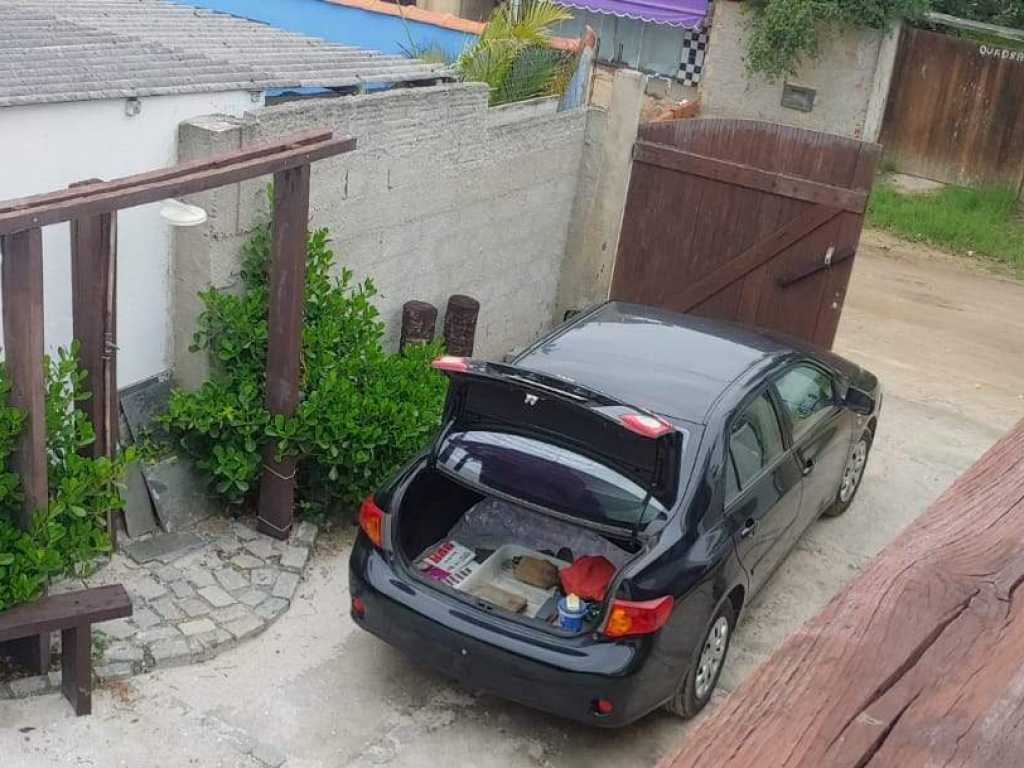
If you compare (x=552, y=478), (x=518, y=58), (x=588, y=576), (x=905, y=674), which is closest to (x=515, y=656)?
(x=588, y=576)

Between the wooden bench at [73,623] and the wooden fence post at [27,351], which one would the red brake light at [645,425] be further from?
the wooden fence post at [27,351]

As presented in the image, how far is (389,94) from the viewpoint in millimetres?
8055

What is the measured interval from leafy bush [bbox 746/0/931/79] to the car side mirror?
9348mm

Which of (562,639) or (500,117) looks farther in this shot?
(500,117)

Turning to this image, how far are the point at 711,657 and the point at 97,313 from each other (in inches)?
137

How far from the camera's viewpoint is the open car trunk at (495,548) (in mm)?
5977

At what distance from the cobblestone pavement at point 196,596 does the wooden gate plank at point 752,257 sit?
14.5ft

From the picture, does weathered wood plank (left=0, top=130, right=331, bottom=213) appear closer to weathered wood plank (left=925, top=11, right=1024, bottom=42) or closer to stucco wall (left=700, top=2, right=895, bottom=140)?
stucco wall (left=700, top=2, right=895, bottom=140)

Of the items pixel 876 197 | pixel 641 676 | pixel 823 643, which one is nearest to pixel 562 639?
pixel 641 676

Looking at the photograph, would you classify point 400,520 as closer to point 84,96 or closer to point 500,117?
point 84,96

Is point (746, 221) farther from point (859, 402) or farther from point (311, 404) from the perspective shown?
point (311, 404)

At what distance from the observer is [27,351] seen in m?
5.36

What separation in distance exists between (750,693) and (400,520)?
15.8ft

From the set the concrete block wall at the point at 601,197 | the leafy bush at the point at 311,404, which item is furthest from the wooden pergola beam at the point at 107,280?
the concrete block wall at the point at 601,197
